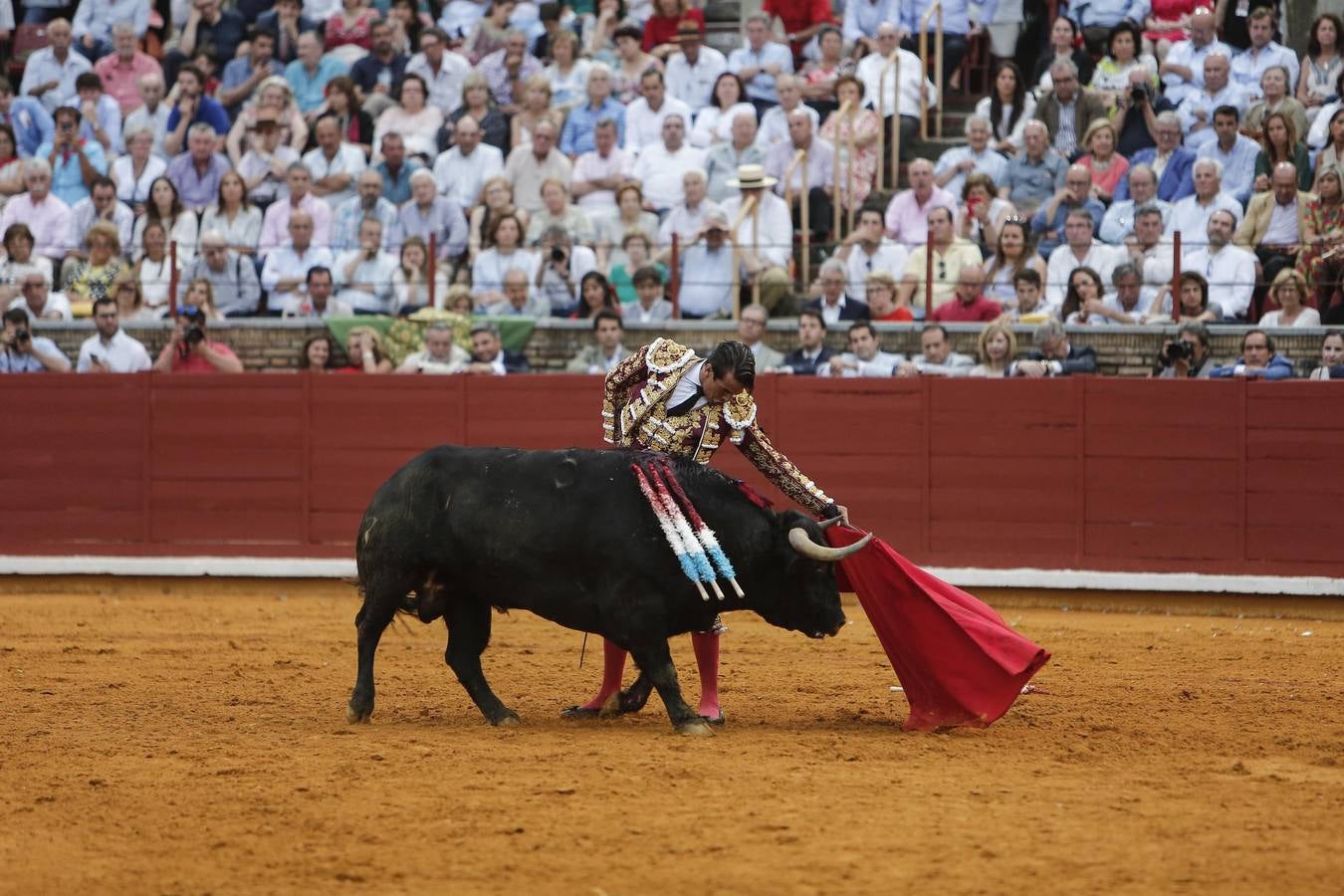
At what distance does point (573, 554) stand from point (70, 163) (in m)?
8.51

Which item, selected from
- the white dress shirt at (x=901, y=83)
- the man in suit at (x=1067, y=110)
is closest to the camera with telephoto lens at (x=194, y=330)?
the white dress shirt at (x=901, y=83)

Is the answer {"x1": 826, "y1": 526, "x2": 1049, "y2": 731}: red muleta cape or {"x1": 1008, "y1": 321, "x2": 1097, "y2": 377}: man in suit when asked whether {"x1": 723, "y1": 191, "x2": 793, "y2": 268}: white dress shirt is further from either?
{"x1": 826, "y1": 526, "x2": 1049, "y2": 731}: red muleta cape

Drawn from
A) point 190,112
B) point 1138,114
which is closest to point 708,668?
point 1138,114

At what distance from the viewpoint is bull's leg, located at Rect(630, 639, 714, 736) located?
608cm

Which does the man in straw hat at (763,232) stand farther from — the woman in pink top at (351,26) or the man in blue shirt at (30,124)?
the man in blue shirt at (30,124)

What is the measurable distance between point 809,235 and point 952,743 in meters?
6.69

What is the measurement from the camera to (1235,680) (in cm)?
750

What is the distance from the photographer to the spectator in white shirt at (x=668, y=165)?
12.4 meters

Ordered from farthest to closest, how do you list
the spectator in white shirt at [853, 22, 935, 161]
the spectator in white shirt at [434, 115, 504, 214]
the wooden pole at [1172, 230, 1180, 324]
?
the spectator in white shirt at [853, 22, 935, 161], the spectator in white shirt at [434, 115, 504, 214], the wooden pole at [1172, 230, 1180, 324]

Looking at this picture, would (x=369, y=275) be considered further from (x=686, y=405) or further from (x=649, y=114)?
(x=686, y=405)

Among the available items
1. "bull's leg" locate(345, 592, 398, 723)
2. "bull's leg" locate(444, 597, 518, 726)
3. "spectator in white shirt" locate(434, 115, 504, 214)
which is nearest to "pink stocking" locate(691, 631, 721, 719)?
"bull's leg" locate(444, 597, 518, 726)

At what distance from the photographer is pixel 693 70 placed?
1328cm

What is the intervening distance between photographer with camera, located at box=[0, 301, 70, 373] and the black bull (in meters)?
5.97

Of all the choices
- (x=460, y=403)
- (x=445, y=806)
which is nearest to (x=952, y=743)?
(x=445, y=806)
